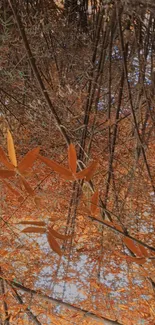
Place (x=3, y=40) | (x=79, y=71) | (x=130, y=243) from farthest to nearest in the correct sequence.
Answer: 1. (x=79, y=71)
2. (x=3, y=40)
3. (x=130, y=243)

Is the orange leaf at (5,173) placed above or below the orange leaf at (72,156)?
below

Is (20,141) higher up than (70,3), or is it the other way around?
(70,3)

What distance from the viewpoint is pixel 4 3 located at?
79 centimetres

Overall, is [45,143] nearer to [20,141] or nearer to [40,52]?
[20,141]

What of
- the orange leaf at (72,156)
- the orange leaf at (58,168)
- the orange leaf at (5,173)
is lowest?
the orange leaf at (5,173)

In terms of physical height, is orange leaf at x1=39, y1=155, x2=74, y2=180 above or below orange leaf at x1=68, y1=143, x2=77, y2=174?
below

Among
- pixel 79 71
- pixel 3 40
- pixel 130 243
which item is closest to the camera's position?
pixel 130 243

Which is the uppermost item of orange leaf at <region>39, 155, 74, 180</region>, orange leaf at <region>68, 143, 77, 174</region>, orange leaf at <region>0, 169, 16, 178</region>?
orange leaf at <region>68, 143, 77, 174</region>

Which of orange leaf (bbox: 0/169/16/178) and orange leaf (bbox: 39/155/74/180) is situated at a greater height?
orange leaf (bbox: 39/155/74/180)

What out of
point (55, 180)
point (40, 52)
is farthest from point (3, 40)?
point (55, 180)

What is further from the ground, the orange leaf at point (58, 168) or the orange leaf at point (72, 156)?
the orange leaf at point (72, 156)

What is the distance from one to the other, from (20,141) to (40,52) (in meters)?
0.24

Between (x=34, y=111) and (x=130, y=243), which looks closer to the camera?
(x=130, y=243)

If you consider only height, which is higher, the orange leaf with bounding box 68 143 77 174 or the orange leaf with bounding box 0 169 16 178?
the orange leaf with bounding box 68 143 77 174
